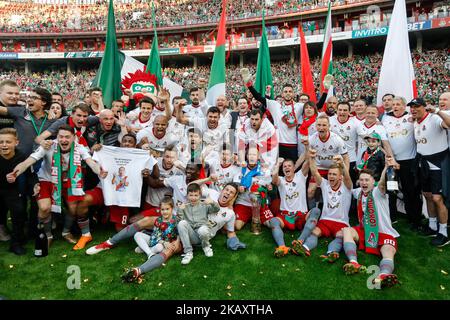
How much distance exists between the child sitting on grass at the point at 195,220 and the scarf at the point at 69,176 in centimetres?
156

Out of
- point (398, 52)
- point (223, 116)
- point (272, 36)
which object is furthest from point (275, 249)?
point (272, 36)

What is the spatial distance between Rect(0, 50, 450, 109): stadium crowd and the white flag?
7.81 metres

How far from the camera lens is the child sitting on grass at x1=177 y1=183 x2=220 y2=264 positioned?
4.34 metres

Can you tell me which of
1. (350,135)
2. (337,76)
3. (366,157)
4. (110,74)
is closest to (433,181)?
(366,157)

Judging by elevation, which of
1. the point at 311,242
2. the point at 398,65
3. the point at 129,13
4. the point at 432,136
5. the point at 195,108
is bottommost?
the point at 311,242

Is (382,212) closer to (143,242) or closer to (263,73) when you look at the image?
(143,242)

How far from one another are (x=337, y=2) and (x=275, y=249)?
31.4 metres

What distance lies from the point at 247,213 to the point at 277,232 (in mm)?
744

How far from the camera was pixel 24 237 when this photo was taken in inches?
185

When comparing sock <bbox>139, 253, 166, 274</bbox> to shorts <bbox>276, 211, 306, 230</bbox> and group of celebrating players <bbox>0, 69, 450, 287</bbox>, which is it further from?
shorts <bbox>276, 211, 306, 230</bbox>

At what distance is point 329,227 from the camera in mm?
4766

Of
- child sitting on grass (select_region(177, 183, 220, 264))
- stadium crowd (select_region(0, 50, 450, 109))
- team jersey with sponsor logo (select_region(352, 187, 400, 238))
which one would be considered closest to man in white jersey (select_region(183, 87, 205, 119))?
child sitting on grass (select_region(177, 183, 220, 264))

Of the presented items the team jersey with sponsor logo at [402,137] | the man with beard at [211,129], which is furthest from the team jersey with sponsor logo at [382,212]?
the man with beard at [211,129]

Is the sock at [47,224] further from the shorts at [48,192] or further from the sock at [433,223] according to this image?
the sock at [433,223]
